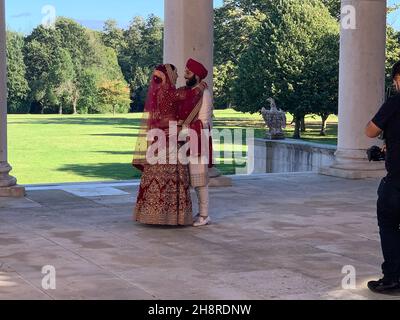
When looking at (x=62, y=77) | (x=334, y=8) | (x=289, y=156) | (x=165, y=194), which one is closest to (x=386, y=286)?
(x=165, y=194)

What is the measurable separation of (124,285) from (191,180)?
4179 millimetres

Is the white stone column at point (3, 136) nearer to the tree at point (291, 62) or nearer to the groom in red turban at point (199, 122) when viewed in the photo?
the groom in red turban at point (199, 122)

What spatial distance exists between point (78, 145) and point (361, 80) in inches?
2178

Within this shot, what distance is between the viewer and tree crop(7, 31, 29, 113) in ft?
343

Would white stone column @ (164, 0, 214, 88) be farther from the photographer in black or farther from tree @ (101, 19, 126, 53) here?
tree @ (101, 19, 126, 53)

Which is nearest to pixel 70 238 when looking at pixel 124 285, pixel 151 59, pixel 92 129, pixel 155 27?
pixel 124 285

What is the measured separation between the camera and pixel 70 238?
11656 millimetres

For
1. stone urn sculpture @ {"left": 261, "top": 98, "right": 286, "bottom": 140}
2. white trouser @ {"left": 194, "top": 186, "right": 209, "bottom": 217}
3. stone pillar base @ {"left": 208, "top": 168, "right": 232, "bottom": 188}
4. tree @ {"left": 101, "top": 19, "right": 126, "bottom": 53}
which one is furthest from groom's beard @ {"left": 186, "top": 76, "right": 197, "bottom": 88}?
tree @ {"left": 101, "top": 19, "right": 126, "bottom": 53}

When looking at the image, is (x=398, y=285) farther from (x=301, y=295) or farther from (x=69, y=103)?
(x=69, y=103)

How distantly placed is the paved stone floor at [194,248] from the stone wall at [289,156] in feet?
55.1

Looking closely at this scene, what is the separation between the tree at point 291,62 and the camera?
66.1 m

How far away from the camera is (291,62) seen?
6712cm

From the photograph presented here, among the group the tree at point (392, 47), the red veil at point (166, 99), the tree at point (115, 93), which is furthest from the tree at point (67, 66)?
the red veil at point (166, 99)

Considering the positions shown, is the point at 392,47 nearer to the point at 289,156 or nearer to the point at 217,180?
the point at 289,156
